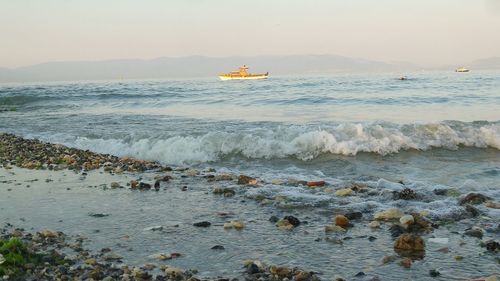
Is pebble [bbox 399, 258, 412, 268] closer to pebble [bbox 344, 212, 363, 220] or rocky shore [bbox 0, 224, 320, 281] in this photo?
rocky shore [bbox 0, 224, 320, 281]

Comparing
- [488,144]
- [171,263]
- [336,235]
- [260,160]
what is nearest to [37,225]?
[171,263]

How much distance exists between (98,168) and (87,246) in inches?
244

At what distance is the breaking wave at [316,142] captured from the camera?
13.5 m

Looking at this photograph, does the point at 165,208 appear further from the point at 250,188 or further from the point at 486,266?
the point at 486,266

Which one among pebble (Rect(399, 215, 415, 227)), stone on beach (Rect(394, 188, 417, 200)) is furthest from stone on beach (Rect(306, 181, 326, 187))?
pebble (Rect(399, 215, 415, 227))

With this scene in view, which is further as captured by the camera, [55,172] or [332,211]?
[55,172]

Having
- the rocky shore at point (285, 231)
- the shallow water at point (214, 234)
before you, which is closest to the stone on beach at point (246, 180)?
the rocky shore at point (285, 231)

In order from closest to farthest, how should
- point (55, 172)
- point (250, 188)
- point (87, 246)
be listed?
point (87, 246) < point (250, 188) < point (55, 172)

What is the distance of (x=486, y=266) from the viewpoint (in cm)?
479

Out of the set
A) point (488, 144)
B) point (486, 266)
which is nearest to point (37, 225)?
point (486, 266)

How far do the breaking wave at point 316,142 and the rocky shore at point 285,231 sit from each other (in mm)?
3830

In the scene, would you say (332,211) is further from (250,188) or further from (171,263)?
(171,263)

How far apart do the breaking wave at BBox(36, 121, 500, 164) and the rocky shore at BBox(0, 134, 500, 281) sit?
383 cm

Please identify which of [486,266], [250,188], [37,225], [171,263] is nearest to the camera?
[486,266]
